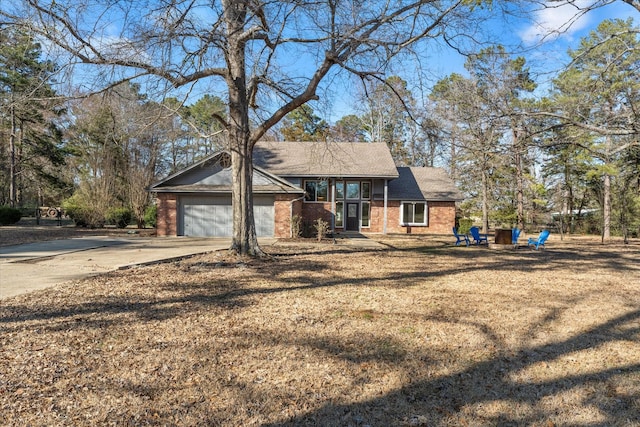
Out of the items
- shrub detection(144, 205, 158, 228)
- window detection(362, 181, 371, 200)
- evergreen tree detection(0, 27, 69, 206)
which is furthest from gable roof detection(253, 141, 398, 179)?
evergreen tree detection(0, 27, 69, 206)

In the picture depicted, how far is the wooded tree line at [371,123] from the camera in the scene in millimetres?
8859

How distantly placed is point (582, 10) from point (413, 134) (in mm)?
28520

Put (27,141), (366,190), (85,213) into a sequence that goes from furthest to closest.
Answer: (27,141), (366,190), (85,213)

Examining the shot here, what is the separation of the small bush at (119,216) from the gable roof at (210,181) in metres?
6.00

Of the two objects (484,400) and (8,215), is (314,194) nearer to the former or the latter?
(8,215)

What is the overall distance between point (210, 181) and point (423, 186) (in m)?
13.9

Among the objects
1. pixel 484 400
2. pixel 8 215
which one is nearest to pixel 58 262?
pixel 484 400

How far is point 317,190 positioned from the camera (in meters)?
22.5

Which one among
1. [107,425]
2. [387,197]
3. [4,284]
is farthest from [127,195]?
[107,425]

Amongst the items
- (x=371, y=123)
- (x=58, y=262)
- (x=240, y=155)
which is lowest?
(x=58, y=262)

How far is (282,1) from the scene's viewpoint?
808 centimetres

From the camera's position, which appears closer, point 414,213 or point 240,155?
point 240,155

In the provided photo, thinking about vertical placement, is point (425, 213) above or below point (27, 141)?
below

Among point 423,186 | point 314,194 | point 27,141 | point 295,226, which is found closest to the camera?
point 295,226
